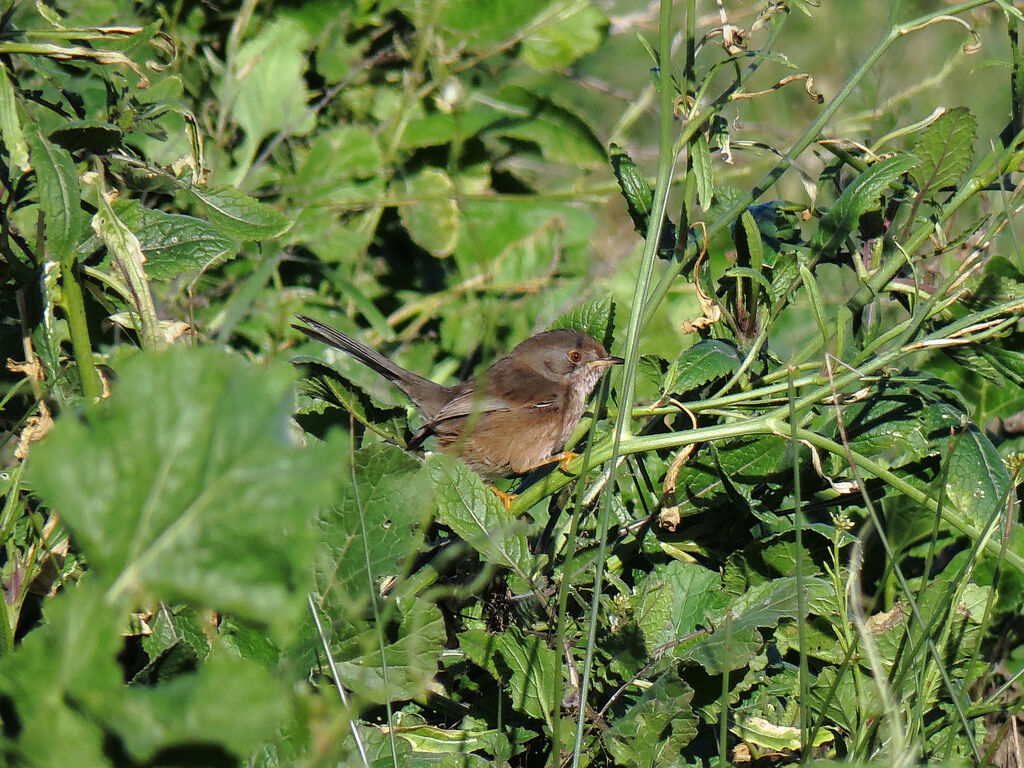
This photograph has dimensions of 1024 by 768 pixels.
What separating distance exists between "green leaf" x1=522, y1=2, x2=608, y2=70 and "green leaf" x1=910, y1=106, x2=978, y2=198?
9.92 ft

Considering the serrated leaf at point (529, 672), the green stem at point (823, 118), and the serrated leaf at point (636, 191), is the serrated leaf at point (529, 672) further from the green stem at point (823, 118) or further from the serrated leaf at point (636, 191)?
the serrated leaf at point (636, 191)

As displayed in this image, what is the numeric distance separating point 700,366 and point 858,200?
0.59 metres

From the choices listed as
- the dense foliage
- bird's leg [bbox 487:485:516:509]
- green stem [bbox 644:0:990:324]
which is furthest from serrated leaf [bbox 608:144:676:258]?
bird's leg [bbox 487:485:516:509]

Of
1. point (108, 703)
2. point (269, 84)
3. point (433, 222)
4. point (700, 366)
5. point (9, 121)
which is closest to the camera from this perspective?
point (108, 703)

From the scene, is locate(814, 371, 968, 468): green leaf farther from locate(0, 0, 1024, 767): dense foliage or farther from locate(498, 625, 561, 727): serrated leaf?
locate(498, 625, 561, 727): serrated leaf

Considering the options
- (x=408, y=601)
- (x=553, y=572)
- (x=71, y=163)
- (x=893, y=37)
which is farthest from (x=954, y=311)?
(x=71, y=163)

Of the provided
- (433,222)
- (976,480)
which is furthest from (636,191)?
(433,222)

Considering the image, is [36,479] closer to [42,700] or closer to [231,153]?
[42,700]

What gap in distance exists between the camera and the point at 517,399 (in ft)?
15.4

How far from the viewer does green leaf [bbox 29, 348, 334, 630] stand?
1.25 meters

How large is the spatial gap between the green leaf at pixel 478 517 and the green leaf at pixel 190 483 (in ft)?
3.73

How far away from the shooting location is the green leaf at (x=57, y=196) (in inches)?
86.7

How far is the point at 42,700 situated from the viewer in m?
1.25

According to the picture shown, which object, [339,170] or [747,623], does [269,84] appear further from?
[747,623]
